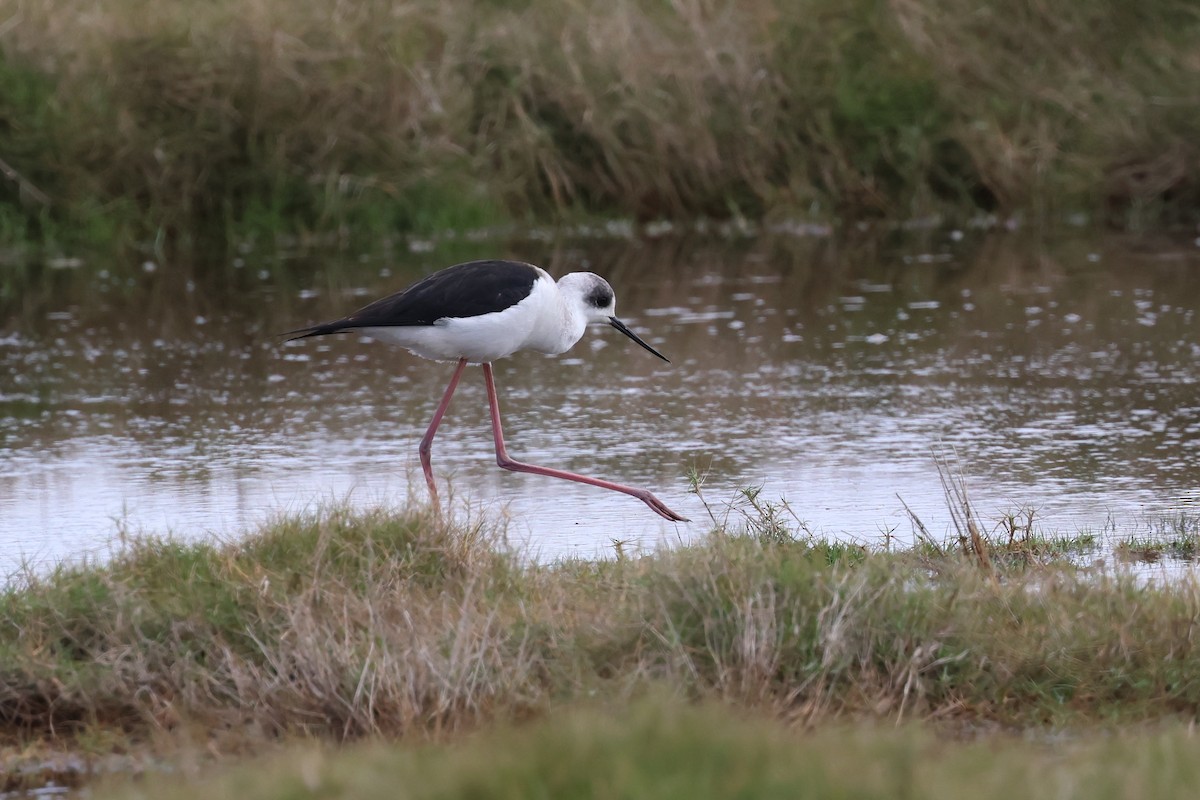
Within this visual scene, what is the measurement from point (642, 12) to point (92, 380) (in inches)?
343

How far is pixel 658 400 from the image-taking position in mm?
9414

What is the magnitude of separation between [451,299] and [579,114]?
9.53 m

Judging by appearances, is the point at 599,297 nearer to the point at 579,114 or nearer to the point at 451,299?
the point at 451,299

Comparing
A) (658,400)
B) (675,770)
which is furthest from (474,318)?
(675,770)

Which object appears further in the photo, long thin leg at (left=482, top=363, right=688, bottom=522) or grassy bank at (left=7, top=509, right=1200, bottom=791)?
long thin leg at (left=482, top=363, right=688, bottom=522)

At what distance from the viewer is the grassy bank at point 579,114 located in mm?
15336

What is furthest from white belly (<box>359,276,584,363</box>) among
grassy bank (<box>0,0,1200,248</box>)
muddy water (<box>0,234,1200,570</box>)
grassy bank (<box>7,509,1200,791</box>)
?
grassy bank (<box>0,0,1200,248</box>)

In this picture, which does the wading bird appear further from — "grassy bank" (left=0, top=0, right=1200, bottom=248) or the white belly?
"grassy bank" (left=0, top=0, right=1200, bottom=248)

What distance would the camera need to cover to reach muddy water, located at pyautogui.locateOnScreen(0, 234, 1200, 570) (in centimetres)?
706

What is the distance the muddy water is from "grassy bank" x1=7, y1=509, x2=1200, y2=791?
2.07ft

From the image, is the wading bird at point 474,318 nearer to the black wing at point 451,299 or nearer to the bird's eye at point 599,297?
the black wing at point 451,299

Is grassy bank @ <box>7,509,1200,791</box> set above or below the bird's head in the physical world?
below

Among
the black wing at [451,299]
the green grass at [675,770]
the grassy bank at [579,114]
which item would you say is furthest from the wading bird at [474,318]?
the grassy bank at [579,114]

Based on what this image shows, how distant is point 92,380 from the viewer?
1019 centimetres
